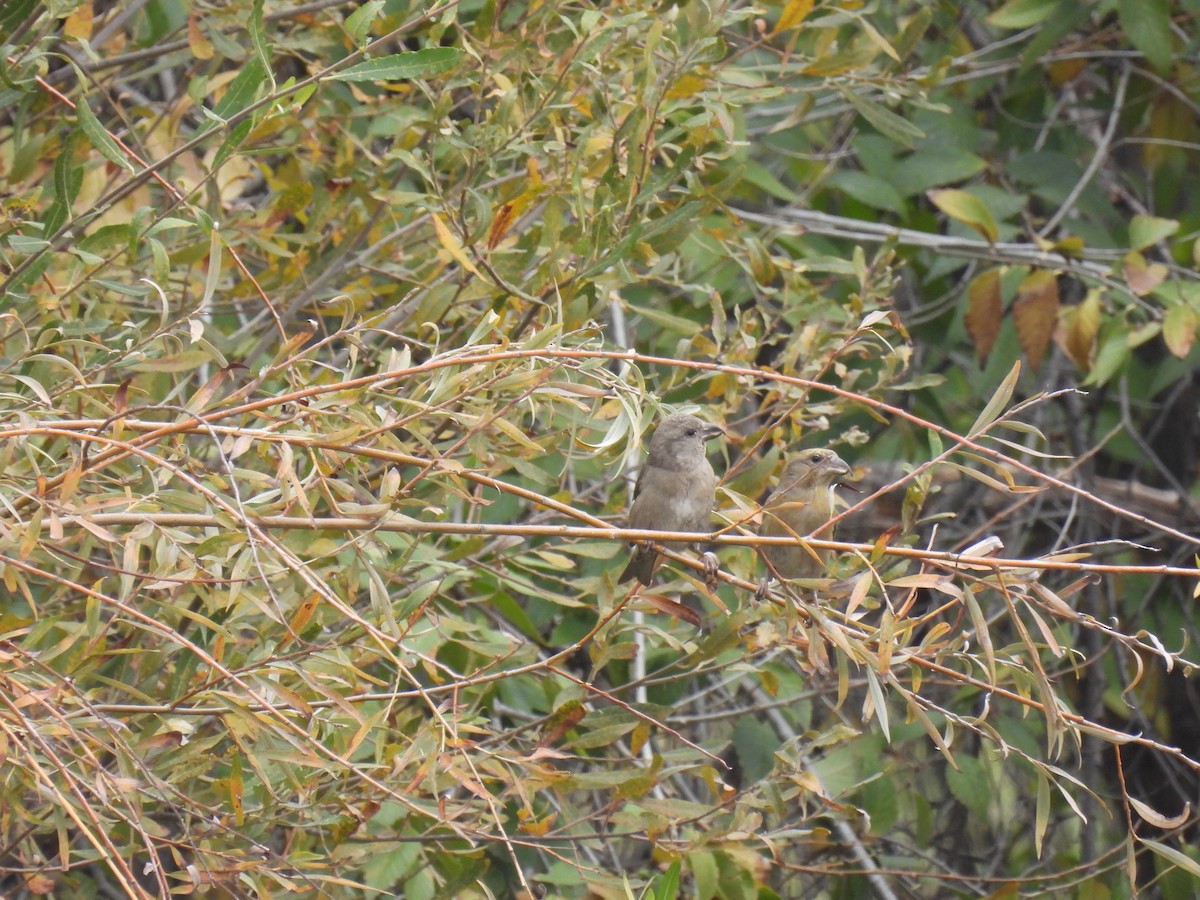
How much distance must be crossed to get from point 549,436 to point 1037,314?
2805mm

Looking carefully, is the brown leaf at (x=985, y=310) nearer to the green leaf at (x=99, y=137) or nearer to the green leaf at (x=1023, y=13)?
the green leaf at (x=1023, y=13)

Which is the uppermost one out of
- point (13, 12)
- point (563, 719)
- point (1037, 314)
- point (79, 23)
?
point (13, 12)

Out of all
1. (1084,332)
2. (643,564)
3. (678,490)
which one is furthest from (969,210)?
(643,564)

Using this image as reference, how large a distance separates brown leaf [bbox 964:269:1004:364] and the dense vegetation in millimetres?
16

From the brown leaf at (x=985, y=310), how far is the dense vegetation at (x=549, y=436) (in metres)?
0.02

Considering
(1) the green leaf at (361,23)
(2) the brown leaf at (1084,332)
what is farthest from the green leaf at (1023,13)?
(1) the green leaf at (361,23)

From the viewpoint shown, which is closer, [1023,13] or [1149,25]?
[1149,25]

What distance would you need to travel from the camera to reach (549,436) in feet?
10.7

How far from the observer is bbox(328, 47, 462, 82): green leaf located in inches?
105

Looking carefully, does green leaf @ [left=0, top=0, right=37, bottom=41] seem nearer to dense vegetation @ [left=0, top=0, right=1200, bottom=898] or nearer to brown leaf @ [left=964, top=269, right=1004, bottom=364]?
dense vegetation @ [left=0, top=0, right=1200, bottom=898]

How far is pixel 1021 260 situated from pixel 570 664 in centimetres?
233

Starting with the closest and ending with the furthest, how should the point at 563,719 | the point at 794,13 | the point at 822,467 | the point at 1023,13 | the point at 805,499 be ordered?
the point at 563,719, the point at 794,13, the point at 822,467, the point at 805,499, the point at 1023,13

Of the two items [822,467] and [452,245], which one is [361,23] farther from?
[822,467]

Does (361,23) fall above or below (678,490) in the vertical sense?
above
